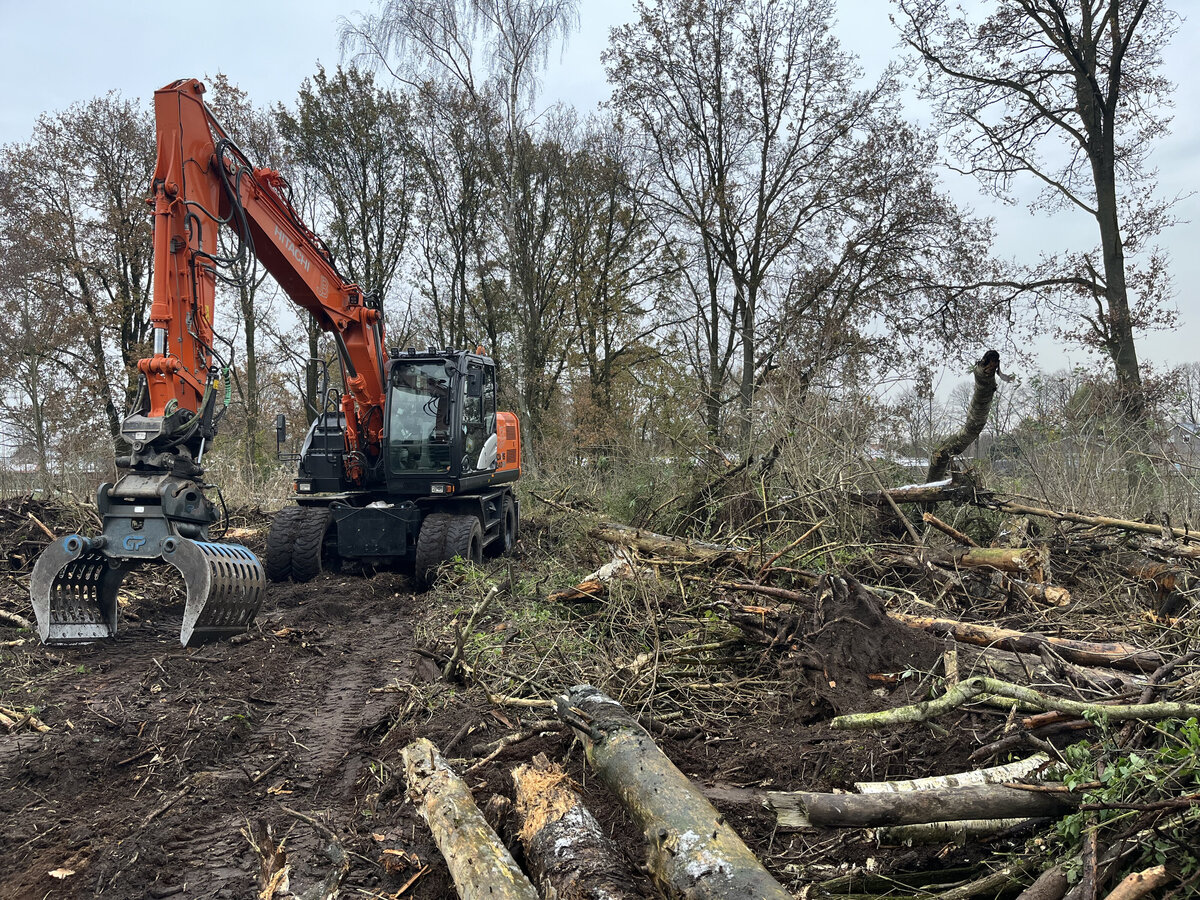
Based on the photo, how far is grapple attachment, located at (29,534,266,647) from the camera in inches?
234

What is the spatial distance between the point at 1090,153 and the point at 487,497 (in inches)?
473

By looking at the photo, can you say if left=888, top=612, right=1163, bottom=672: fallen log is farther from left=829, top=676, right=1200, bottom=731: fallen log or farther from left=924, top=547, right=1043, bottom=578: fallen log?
left=924, top=547, right=1043, bottom=578: fallen log

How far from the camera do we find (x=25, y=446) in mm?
17656

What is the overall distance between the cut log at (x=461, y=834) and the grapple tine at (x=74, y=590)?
4001 millimetres

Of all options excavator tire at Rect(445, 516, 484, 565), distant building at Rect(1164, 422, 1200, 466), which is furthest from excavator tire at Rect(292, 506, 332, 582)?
distant building at Rect(1164, 422, 1200, 466)

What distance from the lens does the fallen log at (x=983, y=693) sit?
2924mm

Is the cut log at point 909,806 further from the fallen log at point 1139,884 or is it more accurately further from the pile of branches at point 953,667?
the fallen log at point 1139,884

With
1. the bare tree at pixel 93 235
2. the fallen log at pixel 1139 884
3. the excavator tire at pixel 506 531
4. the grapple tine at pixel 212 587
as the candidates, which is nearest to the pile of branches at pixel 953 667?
the fallen log at pixel 1139 884

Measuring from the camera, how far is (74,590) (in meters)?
6.29

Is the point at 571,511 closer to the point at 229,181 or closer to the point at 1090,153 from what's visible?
the point at 229,181

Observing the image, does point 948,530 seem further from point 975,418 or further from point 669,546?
point 669,546

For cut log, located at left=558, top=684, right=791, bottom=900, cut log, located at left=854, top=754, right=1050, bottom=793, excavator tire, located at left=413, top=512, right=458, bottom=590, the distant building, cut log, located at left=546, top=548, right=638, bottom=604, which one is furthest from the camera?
excavator tire, located at left=413, top=512, right=458, bottom=590

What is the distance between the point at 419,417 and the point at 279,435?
5.32 ft

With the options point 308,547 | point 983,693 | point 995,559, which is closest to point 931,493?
point 995,559
